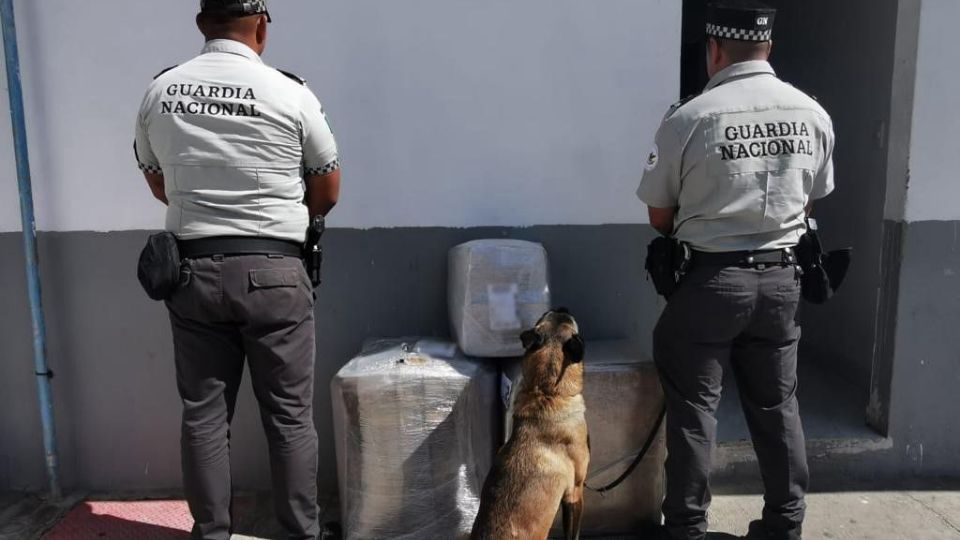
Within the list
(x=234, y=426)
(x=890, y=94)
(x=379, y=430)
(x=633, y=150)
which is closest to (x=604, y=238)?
(x=633, y=150)

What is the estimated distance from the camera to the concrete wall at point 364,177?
3.20m

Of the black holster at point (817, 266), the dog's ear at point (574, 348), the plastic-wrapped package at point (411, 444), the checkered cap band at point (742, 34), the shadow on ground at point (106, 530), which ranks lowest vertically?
the shadow on ground at point (106, 530)

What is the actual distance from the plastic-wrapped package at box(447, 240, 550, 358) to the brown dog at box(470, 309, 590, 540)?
343mm

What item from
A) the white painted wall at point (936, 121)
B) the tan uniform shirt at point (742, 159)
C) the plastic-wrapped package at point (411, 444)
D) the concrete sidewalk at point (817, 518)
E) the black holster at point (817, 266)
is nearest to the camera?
the tan uniform shirt at point (742, 159)

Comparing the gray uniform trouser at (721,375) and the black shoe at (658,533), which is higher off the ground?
the gray uniform trouser at (721,375)

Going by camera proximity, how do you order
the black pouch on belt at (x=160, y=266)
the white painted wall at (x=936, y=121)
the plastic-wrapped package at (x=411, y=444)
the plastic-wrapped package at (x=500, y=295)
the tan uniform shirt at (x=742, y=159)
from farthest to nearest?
the white painted wall at (x=936, y=121)
the plastic-wrapped package at (x=500, y=295)
the plastic-wrapped package at (x=411, y=444)
the tan uniform shirt at (x=742, y=159)
the black pouch on belt at (x=160, y=266)

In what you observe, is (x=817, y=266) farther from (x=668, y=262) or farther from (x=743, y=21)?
(x=743, y=21)

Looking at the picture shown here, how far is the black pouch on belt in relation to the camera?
2414 mm

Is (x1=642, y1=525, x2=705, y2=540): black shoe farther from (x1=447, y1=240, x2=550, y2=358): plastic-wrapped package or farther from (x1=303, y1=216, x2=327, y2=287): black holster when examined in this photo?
(x1=303, y1=216, x2=327, y2=287): black holster

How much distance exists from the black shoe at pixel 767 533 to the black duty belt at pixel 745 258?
1130mm

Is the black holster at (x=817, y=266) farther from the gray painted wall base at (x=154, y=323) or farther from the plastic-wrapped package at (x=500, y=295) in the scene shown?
the plastic-wrapped package at (x=500, y=295)

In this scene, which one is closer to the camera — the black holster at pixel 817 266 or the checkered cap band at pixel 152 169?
the checkered cap band at pixel 152 169

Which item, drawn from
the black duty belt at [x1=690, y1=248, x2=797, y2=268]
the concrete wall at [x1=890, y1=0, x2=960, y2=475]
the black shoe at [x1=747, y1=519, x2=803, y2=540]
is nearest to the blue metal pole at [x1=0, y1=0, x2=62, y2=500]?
the black duty belt at [x1=690, y1=248, x2=797, y2=268]

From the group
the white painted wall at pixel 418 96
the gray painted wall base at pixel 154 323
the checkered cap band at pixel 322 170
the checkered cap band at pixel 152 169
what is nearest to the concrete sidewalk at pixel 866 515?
the gray painted wall base at pixel 154 323
